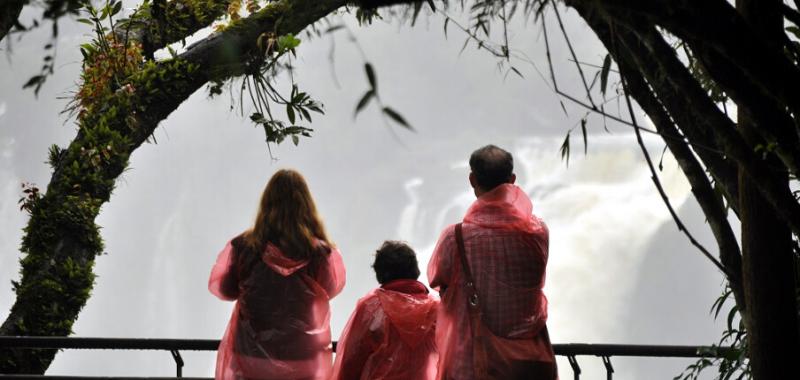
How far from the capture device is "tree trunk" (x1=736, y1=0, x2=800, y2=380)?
7.21 feet

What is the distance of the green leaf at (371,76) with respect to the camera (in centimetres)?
157

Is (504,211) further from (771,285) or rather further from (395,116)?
(395,116)

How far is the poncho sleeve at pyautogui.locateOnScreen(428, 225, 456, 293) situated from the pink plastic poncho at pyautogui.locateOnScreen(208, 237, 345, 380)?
61 centimetres

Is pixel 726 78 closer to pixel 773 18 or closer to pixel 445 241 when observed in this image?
pixel 773 18

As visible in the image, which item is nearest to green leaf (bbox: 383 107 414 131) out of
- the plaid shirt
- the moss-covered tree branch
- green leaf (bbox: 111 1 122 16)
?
the plaid shirt

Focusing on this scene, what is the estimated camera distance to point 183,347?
489 cm

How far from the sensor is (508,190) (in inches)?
140

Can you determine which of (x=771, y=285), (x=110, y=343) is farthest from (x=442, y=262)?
(x=110, y=343)

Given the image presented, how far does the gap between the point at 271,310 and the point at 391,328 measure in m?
0.51

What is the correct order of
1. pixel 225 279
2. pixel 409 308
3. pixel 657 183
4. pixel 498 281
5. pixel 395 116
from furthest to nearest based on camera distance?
pixel 225 279, pixel 409 308, pixel 498 281, pixel 657 183, pixel 395 116

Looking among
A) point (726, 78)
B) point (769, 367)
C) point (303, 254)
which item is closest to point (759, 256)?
point (769, 367)

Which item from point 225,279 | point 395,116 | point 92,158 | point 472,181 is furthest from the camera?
point 92,158

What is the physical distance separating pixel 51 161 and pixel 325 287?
3437 mm

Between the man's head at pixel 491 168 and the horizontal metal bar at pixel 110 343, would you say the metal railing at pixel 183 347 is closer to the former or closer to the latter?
the horizontal metal bar at pixel 110 343
